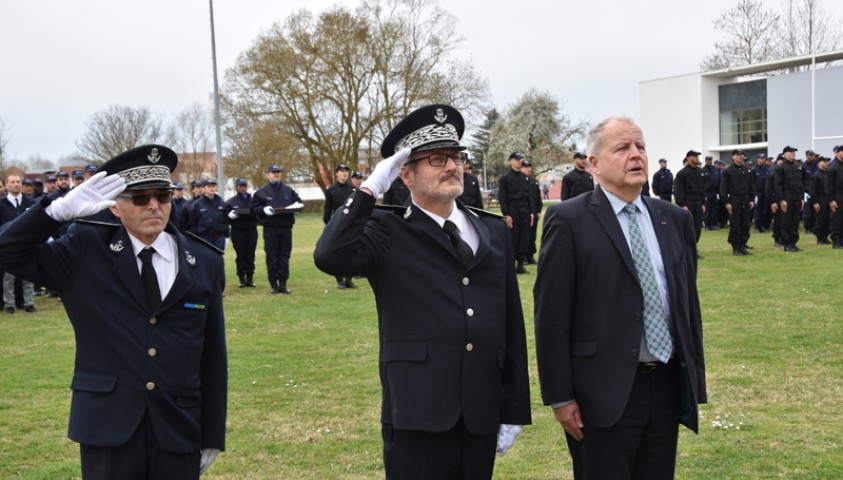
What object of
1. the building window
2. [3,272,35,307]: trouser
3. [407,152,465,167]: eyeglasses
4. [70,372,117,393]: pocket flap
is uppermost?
the building window

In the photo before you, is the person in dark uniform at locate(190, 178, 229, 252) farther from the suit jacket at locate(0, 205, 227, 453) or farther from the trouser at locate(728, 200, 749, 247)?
the suit jacket at locate(0, 205, 227, 453)

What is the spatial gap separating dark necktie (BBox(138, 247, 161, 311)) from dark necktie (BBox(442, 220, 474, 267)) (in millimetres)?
1240

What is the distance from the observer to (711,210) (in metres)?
26.4

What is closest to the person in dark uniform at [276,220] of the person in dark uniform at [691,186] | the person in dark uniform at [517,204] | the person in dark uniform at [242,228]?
the person in dark uniform at [242,228]

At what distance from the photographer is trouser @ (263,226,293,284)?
14.7m

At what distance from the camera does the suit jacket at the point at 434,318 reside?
3305 millimetres

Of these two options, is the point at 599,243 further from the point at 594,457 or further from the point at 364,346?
the point at 364,346

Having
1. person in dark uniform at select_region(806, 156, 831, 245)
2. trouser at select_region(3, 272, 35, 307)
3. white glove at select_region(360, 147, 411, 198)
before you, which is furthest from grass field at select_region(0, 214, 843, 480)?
person in dark uniform at select_region(806, 156, 831, 245)

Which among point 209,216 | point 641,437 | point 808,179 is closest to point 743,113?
point 808,179

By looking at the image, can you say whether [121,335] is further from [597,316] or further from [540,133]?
[540,133]

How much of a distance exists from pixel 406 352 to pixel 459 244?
1.70ft

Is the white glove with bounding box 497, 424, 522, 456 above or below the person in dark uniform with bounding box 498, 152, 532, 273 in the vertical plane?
below

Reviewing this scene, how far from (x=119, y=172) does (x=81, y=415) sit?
1006mm

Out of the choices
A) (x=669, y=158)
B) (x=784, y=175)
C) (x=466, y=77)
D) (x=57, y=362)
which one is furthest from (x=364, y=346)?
(x=669, y=158)
